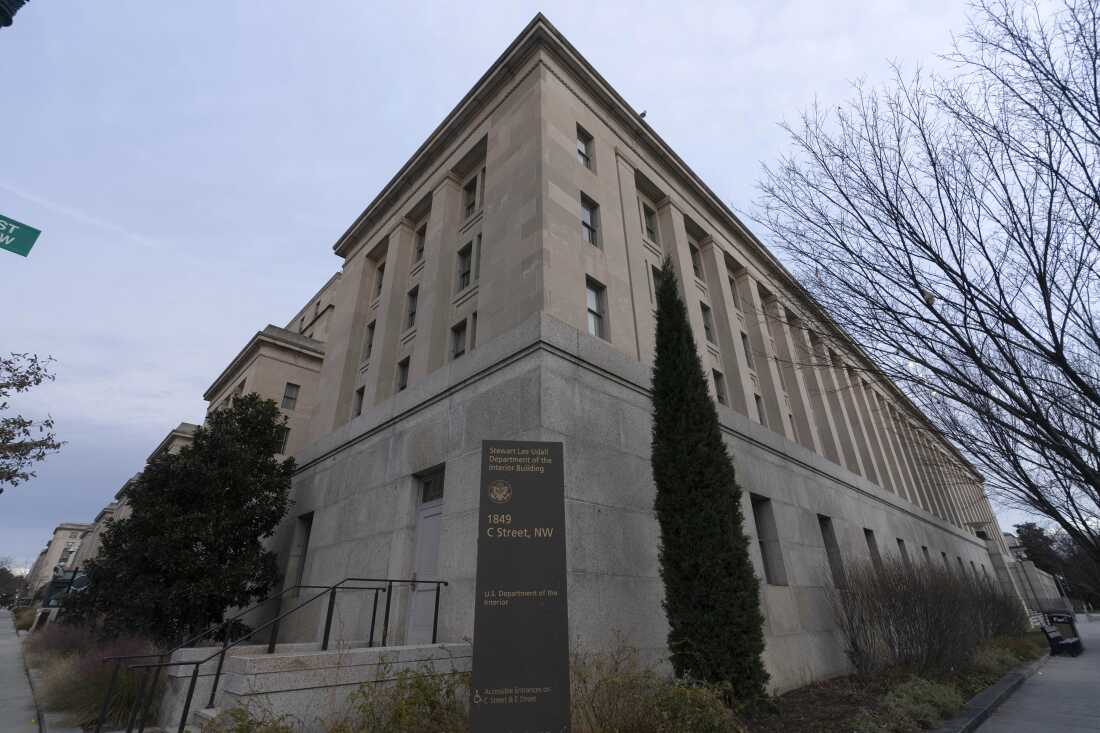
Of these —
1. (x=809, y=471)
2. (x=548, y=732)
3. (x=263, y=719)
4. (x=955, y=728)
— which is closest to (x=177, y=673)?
(x=263, y=719)

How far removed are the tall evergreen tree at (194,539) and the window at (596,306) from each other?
1128 centimetres

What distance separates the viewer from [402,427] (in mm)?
13297

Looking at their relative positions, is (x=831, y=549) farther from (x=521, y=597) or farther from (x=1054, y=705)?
(x=521, y=597)

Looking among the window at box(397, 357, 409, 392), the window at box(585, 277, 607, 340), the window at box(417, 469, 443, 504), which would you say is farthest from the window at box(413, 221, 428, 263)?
the window at box(417, 469, 443, 504)

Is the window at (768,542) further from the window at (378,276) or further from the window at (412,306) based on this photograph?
the window at (378,276)

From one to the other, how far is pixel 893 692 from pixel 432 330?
1389cm

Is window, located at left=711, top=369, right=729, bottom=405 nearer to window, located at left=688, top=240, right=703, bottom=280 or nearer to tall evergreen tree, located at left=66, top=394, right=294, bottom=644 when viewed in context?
window, located at left=688, top=240, right=703, bottom=280

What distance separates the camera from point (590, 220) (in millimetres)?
15094

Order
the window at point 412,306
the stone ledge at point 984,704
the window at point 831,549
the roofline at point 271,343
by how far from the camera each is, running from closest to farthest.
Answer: the stone ledge at point 984,704 → the window at point 831,549 → the window at point 412,306 → the roofline at point 271,343

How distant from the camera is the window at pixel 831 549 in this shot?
1618 cm

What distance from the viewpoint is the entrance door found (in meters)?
10.4

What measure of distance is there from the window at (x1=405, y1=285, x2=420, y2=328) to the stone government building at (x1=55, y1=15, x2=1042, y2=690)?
0.07 m

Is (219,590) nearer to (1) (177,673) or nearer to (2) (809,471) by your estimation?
(1) (177,673)

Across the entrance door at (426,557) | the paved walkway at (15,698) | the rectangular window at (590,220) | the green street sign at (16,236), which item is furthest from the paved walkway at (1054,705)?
the paved walkway at (15,698)
